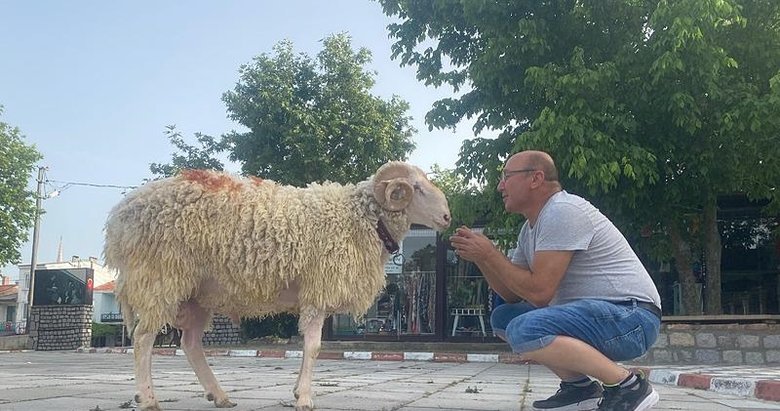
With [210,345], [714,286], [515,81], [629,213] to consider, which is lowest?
Answer: [210,345]

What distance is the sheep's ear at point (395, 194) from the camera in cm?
437

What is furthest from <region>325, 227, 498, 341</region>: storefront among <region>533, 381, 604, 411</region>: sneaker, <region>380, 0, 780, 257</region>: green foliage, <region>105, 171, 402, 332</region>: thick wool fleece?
<region>533, 381, 604, 411</region>: sneaker

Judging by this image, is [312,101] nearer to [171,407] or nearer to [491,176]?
[491,176]

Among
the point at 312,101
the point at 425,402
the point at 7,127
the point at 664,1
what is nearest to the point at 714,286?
the point at 664,1

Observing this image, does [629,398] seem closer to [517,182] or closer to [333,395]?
[517,182]

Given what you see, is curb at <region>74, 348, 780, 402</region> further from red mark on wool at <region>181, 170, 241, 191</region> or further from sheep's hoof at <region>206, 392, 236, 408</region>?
red mark on wool at <region>181, 170, 241, 191</region>

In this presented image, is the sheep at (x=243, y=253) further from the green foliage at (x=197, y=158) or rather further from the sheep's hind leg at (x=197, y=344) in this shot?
the green foliage at (x=197, y=158)

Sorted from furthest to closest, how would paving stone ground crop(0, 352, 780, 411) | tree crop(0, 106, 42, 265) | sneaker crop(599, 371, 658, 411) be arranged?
tree crop(0, 106, 42, 265) < paving stone ground crop(0, 352, 780, 411) < sneaker crop(599, 371, 658, 411)

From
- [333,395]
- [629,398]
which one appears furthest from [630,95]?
[629,398]

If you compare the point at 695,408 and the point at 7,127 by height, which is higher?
the point at 7,127

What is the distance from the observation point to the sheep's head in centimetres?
441

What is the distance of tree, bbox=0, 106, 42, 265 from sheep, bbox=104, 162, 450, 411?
2547 cm

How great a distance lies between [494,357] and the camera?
12.8m

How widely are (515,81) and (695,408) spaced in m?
7.31
